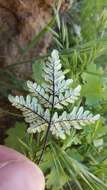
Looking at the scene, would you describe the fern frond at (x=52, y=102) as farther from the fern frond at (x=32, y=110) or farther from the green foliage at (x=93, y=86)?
the green foliage at (x=93, y=86)

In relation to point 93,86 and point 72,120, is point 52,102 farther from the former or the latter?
point 93,86

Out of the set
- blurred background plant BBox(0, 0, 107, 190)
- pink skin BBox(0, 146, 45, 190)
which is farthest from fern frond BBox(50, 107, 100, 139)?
blurred background plant BBox(0, 0, 107, 190)

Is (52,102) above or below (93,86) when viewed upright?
above

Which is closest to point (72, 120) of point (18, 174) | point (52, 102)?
point (52, 102)

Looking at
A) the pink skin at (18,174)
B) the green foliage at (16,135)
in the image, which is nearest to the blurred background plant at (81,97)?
the green foliage at (16,135)

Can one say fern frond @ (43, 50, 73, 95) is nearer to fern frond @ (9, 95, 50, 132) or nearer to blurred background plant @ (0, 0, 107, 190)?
fern frond @ (9, 95, 50, 132)

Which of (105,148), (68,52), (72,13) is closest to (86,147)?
(105,148)

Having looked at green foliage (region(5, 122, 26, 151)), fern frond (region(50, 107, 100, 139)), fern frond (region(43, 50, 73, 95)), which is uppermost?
fern frond (region(43, 50, 73, 95))
